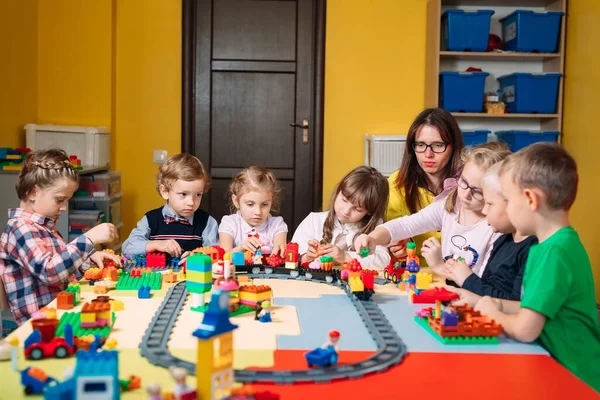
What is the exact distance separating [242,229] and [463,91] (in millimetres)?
2537

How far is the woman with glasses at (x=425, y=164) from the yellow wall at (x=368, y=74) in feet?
7.77

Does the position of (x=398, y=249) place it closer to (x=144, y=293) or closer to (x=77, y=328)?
(x=144, y=293)

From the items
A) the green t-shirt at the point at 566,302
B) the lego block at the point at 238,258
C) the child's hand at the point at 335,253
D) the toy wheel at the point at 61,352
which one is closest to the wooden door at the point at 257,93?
the child's hand at the point at 335,253

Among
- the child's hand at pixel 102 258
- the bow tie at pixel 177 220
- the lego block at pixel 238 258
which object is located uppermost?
the bow tie at pixel 177 220

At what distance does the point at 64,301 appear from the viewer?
167cm

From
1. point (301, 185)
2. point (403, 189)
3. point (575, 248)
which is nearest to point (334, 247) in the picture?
point (403, 189)

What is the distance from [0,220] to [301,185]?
6.97ft

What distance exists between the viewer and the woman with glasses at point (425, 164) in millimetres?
2678

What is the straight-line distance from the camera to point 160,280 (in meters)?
1.98

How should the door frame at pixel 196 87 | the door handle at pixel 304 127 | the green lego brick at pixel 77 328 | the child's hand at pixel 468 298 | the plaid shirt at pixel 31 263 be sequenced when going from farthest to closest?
the door handle at pixel 304 127
the door frame at pixel 196 87
the plaid shirt at pixel 31 263
the child's hand at pixel 468 298
the green lego brick at pixel 77 328

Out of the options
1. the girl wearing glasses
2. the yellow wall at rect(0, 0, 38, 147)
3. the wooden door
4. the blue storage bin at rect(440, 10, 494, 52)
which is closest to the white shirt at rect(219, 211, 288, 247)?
the girl wearing glasses

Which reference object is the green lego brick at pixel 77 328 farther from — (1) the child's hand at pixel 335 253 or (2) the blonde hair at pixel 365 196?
(2) the blonde hair at pixel 365 196

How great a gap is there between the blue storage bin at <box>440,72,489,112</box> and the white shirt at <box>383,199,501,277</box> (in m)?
2.45

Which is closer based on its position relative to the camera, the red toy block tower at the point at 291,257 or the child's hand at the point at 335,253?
the red toy block tower at the point at 291,257
